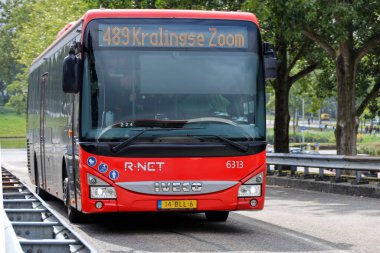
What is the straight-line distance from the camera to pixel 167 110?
1233 cm

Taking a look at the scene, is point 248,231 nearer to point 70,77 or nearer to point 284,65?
point 70,77

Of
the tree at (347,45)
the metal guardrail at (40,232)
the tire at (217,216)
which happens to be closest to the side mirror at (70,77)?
the metal guardrail at (40,232)

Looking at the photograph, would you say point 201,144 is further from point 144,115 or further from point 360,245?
point 360,245

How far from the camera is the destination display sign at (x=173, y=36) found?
1253cm

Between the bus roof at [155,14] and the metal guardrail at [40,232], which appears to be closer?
the metal guardrail at [40,232]

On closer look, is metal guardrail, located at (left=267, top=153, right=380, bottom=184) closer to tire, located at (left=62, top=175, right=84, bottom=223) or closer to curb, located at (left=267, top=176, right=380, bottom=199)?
Result: curb, located at (left=267, top=176, right=380, bottom=199)

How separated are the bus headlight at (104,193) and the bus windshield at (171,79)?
24.8 inches

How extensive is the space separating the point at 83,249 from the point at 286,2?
18638 mm

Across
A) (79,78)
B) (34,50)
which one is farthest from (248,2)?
(34,50)

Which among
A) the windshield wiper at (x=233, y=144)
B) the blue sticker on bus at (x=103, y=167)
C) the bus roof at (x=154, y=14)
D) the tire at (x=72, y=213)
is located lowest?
the tire at (x=72, y=213)

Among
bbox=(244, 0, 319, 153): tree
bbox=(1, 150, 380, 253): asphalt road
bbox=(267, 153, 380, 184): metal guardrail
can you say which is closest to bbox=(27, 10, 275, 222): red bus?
bbox=(1, 150, 380, 253): asphalt road

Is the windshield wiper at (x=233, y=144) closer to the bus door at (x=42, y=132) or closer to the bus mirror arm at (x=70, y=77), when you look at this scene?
the bus mirror arm at (x=70, y=77)

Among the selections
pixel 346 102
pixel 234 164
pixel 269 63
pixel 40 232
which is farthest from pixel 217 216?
pixel 346 102

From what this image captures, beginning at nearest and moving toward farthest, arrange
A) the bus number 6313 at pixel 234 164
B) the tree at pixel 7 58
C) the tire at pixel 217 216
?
the bus number 6313 at pixel 234 164
the tire at pixel 217 216
the tree at pixel 7 58
